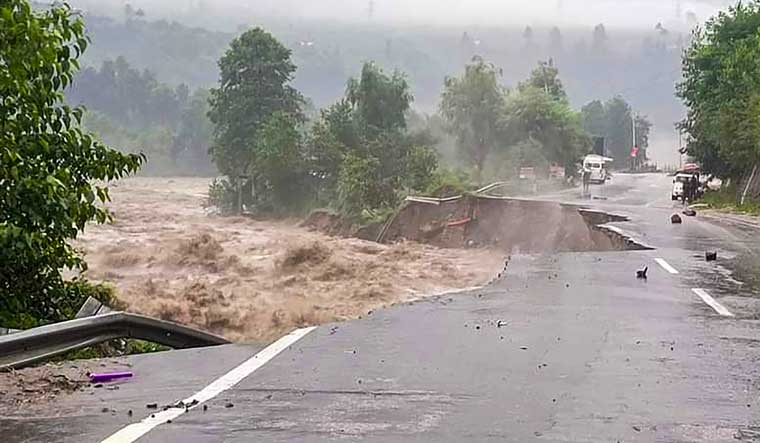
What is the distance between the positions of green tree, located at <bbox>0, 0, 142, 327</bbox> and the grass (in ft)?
104

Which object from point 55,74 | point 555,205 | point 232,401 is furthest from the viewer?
point 555,205

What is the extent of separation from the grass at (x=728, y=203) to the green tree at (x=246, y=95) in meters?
31.5

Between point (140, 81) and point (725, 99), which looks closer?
point (725, 99)

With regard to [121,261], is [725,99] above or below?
above

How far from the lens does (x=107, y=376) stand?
287 inches

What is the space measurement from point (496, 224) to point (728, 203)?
39.0 feet

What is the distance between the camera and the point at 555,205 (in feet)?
139

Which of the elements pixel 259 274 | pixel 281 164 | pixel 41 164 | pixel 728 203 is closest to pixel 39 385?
pixel 41 164

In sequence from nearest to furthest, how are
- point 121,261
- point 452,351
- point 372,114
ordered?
point 452,351
point 121,261
point 372,114

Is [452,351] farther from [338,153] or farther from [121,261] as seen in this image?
[338,153]

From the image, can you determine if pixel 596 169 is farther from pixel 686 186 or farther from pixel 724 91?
pixel 724 91

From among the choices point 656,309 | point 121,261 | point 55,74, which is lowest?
point 121,261

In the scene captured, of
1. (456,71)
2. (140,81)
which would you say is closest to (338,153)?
(456,71)

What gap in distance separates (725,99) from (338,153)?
26880 millimetres
